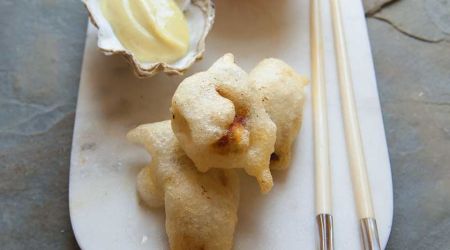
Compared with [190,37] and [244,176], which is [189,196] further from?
[190,37]

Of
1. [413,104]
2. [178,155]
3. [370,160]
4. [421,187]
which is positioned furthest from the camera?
[413,104]

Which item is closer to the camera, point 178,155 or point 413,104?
point 178,155

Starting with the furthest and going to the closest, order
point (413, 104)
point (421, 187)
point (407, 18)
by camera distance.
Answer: point (407, 18), point (413, 104), point (421, 187)

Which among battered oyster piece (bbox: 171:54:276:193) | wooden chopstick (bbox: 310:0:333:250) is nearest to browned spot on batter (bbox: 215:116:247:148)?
battered oyster piece (bbox: 171:54:276:193)

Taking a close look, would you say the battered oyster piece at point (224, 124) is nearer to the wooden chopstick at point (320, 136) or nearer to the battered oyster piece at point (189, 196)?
the battered oyster piece at point (189, 196)

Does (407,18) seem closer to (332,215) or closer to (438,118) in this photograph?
(438,118)

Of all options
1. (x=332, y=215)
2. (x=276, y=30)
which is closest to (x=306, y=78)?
(x=276, y=30)
